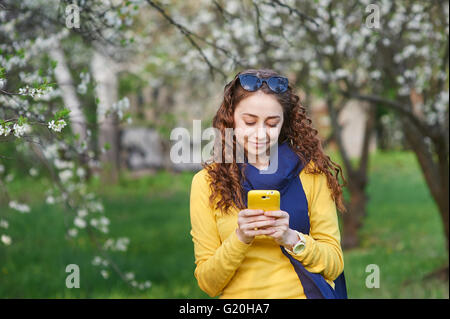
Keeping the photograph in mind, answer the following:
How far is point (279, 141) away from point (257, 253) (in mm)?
543

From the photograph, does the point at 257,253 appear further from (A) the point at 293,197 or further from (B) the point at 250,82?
(B) the point at 250,82

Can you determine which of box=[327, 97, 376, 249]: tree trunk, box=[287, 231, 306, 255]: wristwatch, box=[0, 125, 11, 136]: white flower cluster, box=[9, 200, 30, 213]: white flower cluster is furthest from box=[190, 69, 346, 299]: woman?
box=[327, 97, 376, 249]: tree trunk

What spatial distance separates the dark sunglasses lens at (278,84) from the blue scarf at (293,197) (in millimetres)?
273

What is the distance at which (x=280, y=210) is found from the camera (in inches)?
80.8

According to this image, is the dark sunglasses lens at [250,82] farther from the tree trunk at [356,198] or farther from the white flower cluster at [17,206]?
the tree trunk at [356,198]

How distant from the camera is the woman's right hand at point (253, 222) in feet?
6.56

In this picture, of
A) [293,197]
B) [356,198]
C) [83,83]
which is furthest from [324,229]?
Result: [356,198]

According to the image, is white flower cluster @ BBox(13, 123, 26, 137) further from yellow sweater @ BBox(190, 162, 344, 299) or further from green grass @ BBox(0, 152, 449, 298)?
green grass @ BBox(0, 152, 449, 298)

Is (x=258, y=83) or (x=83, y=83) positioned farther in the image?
(x=83, y=83)

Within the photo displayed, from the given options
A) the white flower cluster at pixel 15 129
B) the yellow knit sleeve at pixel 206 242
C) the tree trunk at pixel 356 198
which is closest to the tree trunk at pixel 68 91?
the white flower cluster at pixel 15 129

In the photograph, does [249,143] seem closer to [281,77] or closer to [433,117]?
[281,77]

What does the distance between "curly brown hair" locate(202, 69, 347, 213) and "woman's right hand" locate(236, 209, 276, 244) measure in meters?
0.18

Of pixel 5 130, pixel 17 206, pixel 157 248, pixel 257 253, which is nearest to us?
pixel 257 253
